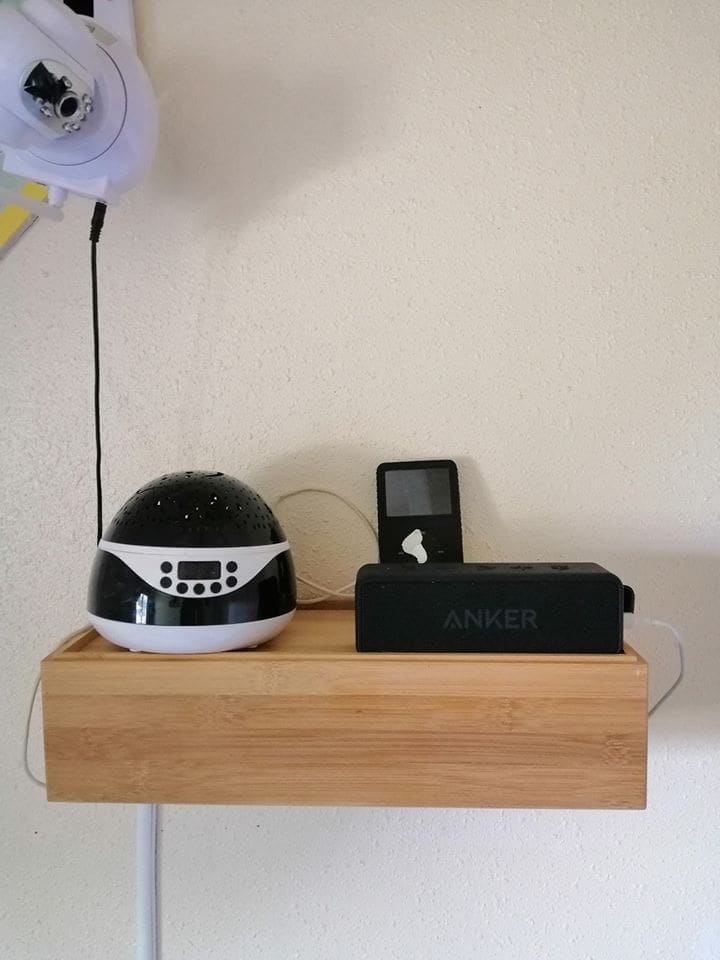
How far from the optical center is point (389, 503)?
721mm

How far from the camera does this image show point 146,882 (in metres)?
0.76

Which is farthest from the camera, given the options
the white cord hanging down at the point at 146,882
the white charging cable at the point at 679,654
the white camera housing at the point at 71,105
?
the white cord hanging down at the point at 146,882

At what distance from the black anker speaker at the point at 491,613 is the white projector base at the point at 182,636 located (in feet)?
0.31

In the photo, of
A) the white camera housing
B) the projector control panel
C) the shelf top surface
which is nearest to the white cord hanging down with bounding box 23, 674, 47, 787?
the shelf top surface

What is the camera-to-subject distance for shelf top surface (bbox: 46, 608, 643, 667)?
554mm

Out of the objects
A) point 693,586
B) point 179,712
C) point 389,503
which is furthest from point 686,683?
point 179,712

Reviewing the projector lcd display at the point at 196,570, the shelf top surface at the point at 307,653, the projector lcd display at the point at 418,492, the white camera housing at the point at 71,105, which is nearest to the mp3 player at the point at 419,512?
the projector lcd display at the point at 418,492

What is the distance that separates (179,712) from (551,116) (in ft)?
2.20

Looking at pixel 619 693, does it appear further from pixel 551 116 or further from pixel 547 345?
pixel 551 116

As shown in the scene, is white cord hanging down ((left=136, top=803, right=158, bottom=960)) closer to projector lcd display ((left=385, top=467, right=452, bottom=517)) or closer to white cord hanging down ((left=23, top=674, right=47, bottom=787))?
white cord hanging down ((left=23, top=674, right=47, bottom=787))

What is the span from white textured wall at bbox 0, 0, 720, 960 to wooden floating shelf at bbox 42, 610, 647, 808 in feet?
0.67

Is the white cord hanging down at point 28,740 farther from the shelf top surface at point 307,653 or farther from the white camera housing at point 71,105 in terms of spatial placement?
the white camera housing at point 71,105

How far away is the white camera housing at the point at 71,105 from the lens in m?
0.55

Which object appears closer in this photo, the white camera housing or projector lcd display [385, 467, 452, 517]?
the white camera housing
